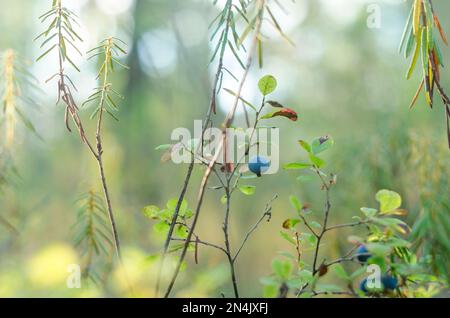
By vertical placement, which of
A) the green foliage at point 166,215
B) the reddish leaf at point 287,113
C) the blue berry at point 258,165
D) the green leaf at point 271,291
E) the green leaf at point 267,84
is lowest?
the green leaf at point 271,291

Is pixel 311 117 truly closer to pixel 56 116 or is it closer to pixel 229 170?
pixel 56 116

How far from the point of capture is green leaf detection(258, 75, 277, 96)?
27.5 inches

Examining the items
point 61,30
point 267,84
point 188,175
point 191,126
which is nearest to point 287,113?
point 267,84

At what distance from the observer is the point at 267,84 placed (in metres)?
0.70

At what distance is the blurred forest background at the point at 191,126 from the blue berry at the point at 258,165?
24 centimetres

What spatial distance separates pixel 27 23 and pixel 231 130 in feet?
18.6

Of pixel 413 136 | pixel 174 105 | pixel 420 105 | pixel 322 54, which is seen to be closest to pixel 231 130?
pixel 413 136

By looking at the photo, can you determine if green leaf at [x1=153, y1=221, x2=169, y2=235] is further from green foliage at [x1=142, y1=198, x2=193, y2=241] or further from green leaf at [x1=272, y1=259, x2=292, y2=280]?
green leaf at [x1=272, y1=259, x2=292, y2=280]

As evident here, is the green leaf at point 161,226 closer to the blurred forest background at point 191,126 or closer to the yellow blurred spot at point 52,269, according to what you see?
the blurred forest background at point 191,126

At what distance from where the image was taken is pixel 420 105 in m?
2.48

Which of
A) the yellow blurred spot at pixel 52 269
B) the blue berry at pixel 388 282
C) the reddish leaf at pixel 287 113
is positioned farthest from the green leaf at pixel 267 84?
the yellow blurred spot at pixel 52 269

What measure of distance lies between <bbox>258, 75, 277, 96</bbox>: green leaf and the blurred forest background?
0.25m

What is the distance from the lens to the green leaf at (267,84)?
27.5 inches

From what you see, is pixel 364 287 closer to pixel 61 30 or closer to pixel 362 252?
pixel 362 252
